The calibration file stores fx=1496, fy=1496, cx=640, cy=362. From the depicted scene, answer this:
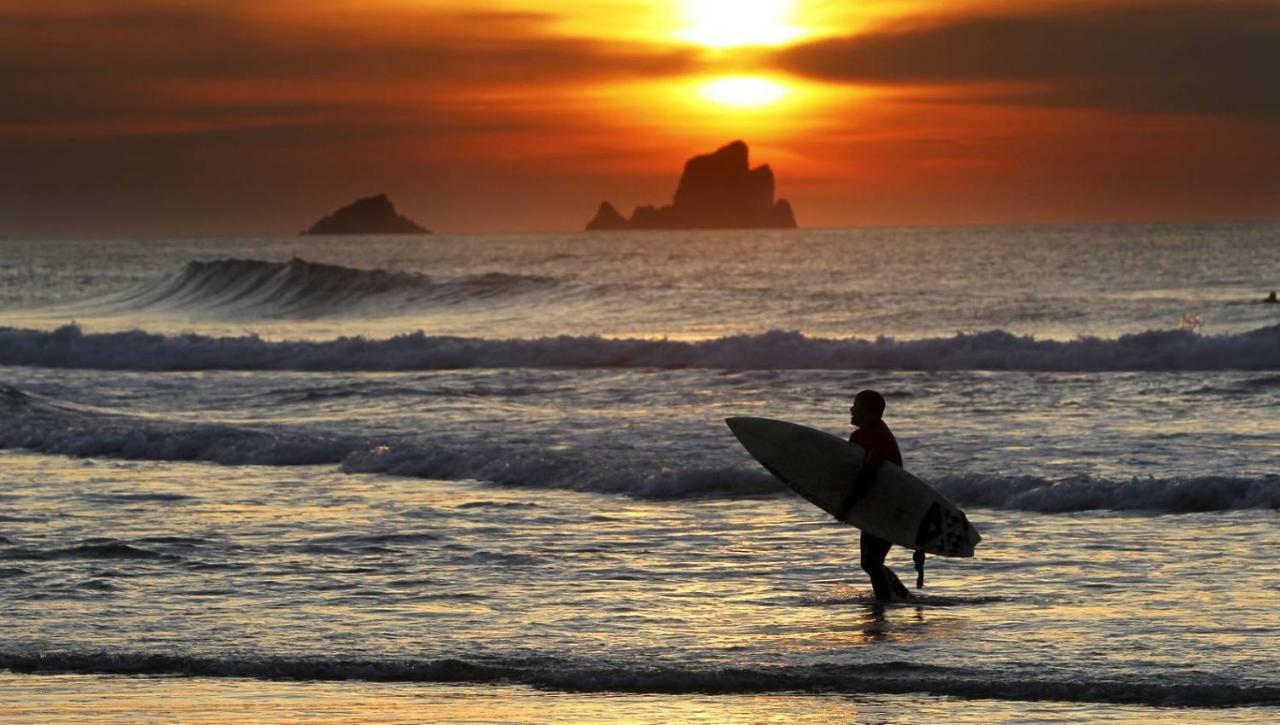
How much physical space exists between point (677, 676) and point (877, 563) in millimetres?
2371

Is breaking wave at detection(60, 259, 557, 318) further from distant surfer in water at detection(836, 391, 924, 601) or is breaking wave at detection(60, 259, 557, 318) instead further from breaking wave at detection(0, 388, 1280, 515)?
distant surfer in water at detection(836, 391, 924, 601)

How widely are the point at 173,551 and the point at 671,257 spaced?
304 feet

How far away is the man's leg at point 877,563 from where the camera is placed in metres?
10.0

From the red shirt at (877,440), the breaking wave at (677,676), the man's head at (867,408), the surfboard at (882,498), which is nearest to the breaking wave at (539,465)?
the surfboard at (882,498)

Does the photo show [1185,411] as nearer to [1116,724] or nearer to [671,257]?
[1116,724]

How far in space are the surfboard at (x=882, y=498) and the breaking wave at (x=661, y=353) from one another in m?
19.4

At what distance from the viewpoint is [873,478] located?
10.1m

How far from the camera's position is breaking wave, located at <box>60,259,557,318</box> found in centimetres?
5212

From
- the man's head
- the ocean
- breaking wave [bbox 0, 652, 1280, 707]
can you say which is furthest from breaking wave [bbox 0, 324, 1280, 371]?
breaking wave [bbox 0, 652, 1280, 707]

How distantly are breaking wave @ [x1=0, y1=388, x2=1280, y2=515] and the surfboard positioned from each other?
3423mm

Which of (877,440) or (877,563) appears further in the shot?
(877,440)

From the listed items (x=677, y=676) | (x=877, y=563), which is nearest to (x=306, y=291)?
(x=877, y=563)

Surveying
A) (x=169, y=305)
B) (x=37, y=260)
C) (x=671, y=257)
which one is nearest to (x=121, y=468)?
(x=169, y=305)

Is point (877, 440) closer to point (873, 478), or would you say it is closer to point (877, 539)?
point (873, 478)
